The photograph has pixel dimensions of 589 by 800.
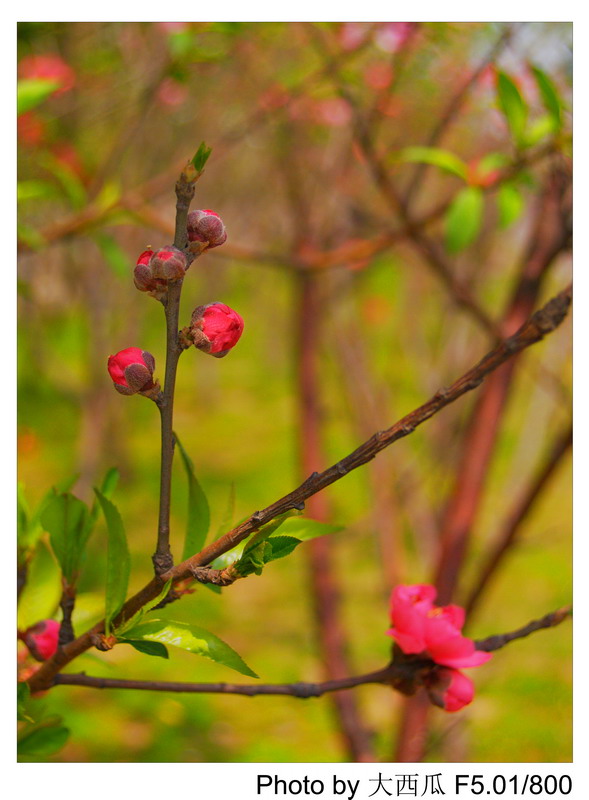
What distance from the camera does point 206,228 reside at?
315mm

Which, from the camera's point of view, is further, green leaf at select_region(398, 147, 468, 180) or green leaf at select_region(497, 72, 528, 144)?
green leaf at select_region(398, 147, 468, 180)

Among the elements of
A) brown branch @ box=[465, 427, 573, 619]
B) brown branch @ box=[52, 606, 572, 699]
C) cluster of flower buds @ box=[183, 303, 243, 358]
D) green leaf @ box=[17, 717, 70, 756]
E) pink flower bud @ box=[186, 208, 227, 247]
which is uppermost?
brown branch @ box=[465, 427, 573, 619]

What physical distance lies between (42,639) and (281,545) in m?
0.21

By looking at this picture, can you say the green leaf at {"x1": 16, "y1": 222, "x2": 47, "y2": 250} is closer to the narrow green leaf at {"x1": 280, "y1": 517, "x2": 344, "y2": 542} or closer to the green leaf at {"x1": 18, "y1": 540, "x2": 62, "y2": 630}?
the green leaf at {"x1": 18, "y1": 540, "x2": 62, "y2": 630}

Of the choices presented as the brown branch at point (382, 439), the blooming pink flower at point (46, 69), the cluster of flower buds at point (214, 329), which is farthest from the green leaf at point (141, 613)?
the blooming pink flower at point (46, 69)

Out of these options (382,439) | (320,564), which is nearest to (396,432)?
(382,439)

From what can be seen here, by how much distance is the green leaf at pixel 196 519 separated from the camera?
1.26 feet

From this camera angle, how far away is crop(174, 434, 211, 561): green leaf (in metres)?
0.39

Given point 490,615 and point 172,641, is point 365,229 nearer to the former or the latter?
point 490,615

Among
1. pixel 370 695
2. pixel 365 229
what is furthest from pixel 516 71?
pixel 370 695

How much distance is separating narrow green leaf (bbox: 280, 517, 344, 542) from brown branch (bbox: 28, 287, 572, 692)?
6cm

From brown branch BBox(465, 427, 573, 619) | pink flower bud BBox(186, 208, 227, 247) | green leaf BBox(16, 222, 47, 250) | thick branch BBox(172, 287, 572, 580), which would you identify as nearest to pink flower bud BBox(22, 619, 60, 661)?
thick branch BBox(172, 287, 572, 580)

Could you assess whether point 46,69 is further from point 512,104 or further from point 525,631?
point 525,631

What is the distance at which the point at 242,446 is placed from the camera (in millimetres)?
3686
